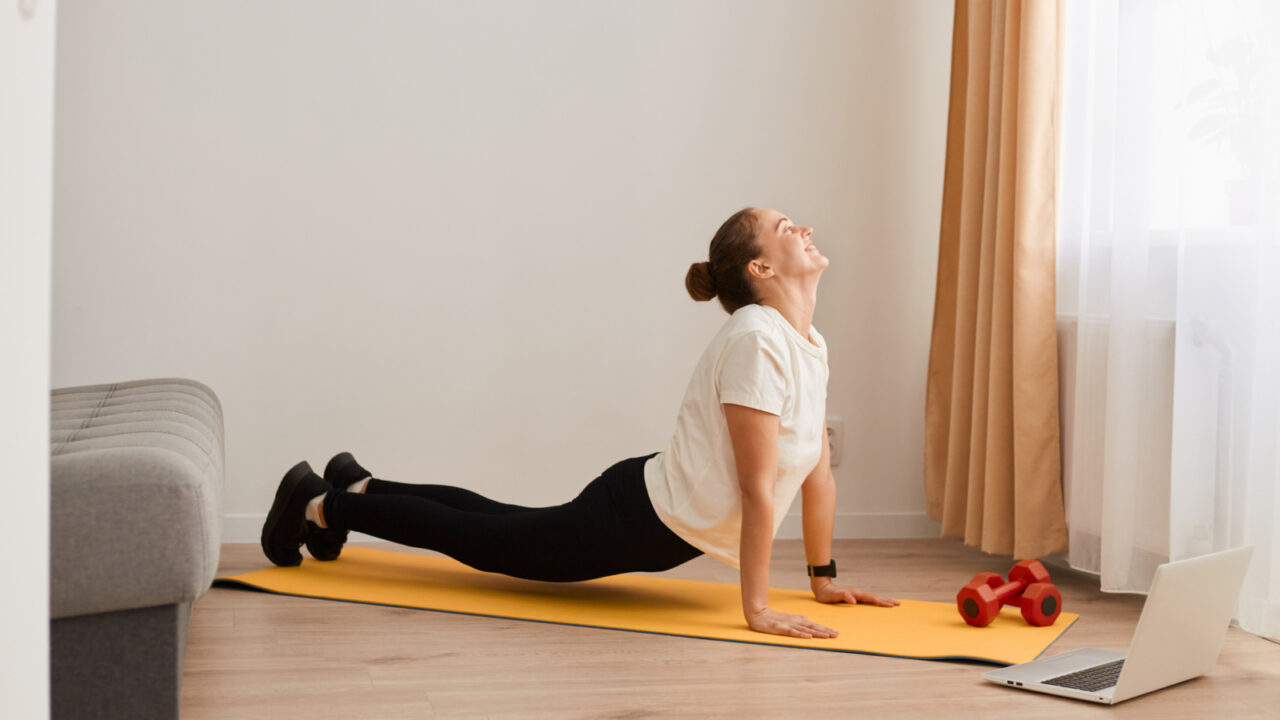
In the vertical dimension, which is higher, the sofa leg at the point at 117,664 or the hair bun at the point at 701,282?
the hair bun at the point at 701,282

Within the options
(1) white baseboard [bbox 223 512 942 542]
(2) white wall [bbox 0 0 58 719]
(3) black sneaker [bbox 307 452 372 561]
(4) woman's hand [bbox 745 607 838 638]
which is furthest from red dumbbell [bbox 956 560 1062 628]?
(2) white wall [bbox 0 0 58 719]

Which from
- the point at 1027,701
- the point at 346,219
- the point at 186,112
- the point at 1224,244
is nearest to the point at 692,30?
the point at 346,219

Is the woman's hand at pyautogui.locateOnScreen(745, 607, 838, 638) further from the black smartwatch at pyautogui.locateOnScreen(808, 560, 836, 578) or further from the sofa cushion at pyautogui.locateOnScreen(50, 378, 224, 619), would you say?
the sofa cushion at pyautogui.locateOnScreen(50, 378, 224, 619)

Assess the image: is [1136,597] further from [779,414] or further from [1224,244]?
[779,414]

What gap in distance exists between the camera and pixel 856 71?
302 cm

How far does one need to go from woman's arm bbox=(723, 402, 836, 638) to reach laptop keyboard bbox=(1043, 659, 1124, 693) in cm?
37

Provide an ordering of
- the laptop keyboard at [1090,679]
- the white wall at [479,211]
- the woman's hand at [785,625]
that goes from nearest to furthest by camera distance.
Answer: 1. the laptop keyboard at [1090,679]
2. the woman's hand at [785,625]
3. the white wall at [479,211]

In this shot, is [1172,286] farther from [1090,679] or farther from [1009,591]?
[1090,679]

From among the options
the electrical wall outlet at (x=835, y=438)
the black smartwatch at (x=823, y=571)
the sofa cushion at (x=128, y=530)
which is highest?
the sofa cushion at (x=128, y=530)

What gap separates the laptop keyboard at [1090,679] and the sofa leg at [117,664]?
3.91ft

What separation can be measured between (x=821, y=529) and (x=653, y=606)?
354mm

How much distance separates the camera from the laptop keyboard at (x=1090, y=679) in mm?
1630

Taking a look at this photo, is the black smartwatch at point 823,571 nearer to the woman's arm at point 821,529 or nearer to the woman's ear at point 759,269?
the woman's arm at point 821,529

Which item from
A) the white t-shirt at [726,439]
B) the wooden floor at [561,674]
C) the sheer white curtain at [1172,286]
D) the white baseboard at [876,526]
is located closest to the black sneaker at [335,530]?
the wooden floor at [561,674]
